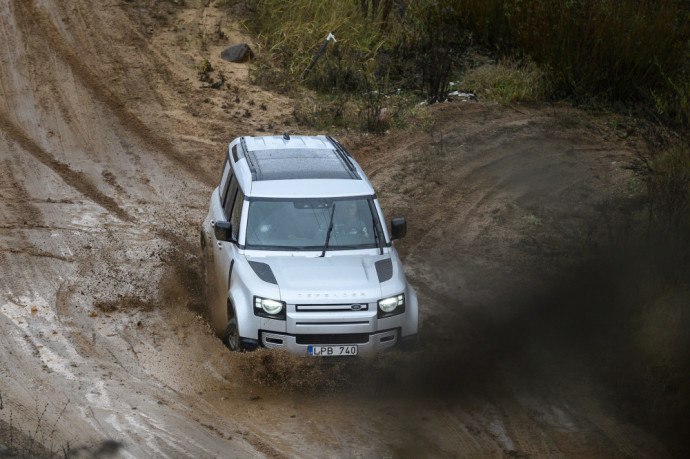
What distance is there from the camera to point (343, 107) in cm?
1741

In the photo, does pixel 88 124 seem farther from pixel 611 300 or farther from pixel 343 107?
pixel 611 300

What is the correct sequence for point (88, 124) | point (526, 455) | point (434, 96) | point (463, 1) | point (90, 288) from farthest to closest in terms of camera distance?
point (463, 1)
point (434, 96)
point (88, 124)
point (90, 288)
point (526, 455)

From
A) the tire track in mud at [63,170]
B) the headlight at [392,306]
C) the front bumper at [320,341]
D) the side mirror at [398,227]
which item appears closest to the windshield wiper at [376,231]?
the side mirror at [398,227]

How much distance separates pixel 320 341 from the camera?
26.0 ft

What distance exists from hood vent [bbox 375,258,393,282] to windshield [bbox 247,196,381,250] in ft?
0.93

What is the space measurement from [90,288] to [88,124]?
23.4 ft

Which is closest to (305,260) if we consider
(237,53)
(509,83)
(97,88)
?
(509,83)

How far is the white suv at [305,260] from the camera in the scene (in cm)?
792

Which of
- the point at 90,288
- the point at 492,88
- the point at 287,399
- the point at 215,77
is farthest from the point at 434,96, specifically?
the point at 287,399

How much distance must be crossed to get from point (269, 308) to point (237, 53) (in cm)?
1304

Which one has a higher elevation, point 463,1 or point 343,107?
point 463,1

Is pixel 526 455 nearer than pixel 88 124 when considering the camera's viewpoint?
Yes

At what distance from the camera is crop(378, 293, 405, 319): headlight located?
802 cm

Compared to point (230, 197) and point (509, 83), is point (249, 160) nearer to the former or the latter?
point (230, 197)
